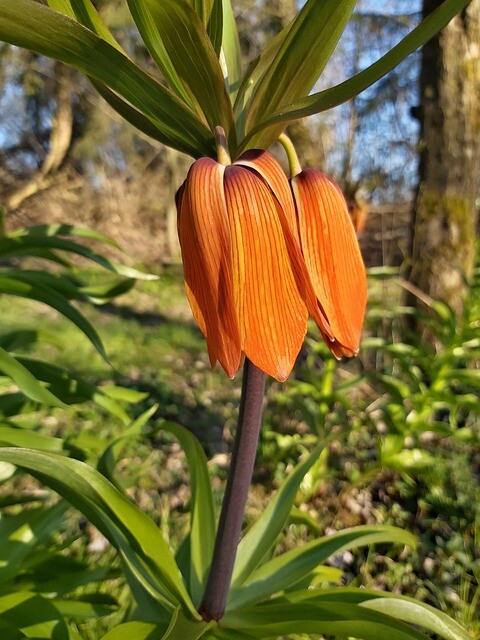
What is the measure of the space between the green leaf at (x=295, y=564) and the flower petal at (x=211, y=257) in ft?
1.84

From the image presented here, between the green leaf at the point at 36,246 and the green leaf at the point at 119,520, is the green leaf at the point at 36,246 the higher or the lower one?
the higher one

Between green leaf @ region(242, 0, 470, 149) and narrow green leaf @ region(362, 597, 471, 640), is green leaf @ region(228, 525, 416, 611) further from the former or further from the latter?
green leaf @ region(242, 0, 470, 149)

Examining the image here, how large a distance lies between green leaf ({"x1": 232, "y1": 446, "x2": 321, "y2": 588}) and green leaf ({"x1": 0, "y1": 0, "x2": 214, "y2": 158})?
2.14ft

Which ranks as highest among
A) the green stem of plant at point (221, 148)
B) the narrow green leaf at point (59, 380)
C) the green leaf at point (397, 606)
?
the green stem of plant at point (221, 148)

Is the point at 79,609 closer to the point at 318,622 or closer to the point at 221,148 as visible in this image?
the point at 318,622

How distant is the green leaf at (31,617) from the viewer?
80 cm

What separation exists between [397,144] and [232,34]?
8.09 ft

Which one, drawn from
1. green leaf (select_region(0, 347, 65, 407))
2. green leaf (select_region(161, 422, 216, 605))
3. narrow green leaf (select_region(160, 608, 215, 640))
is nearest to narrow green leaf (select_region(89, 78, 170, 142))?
green leaf (select_region(0, 347, 65, 407))

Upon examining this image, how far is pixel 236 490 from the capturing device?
775mm

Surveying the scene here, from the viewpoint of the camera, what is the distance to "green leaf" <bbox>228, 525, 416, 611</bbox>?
0.94 metres

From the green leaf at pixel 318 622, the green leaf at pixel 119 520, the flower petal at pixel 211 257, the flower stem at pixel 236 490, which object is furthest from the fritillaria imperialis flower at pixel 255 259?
the green leaf at pixel 318 622

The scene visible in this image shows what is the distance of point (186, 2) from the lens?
0.51 metres

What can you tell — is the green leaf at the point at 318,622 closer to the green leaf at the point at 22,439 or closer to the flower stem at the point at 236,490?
the flower stem at the point at 236,490

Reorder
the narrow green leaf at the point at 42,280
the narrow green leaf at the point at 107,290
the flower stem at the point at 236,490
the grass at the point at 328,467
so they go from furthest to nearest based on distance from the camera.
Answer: the grass at the point at 328,467
the narrow green leaf at the point at 107,290
the narrow green leaf at the point at 42,280
the flower stem at the point at 236,490
